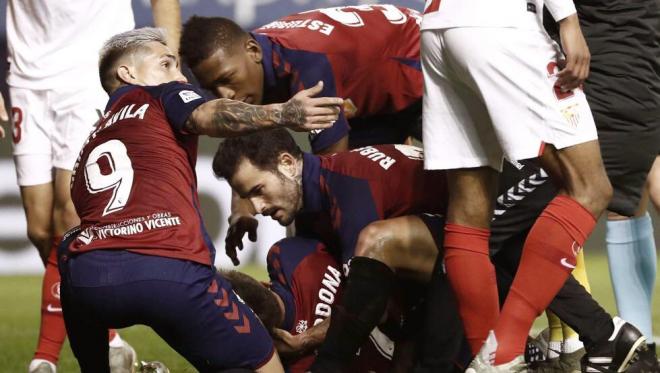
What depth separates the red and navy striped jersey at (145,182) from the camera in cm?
309

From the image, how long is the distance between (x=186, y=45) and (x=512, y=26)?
1.47m

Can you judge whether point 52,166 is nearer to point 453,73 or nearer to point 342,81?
point 342,81

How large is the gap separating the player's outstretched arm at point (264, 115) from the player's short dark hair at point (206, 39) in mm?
1083

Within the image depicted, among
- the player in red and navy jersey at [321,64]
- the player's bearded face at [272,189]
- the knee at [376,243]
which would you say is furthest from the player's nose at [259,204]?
the knee at [376,243]

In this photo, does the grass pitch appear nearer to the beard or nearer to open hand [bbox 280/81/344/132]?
the beard

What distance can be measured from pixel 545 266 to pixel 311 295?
0.98m

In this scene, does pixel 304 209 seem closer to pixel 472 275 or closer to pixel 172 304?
pixel 472 275

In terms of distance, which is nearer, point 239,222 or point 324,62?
point 324,62

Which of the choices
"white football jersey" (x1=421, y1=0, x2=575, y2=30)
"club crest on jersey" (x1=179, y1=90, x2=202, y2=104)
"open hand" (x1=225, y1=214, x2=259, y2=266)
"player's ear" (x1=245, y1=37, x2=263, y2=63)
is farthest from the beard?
"white football jersey" (x1=421, y1=0, x2=575, y2=30)

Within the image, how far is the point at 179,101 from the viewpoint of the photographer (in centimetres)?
315

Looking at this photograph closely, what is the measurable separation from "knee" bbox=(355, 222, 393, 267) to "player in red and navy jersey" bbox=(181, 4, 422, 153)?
671mm

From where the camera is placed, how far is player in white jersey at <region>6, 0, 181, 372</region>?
4547 mm

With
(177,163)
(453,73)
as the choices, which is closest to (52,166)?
(177,163)

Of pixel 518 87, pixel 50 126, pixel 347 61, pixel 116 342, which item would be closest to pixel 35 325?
pixel 50 126
